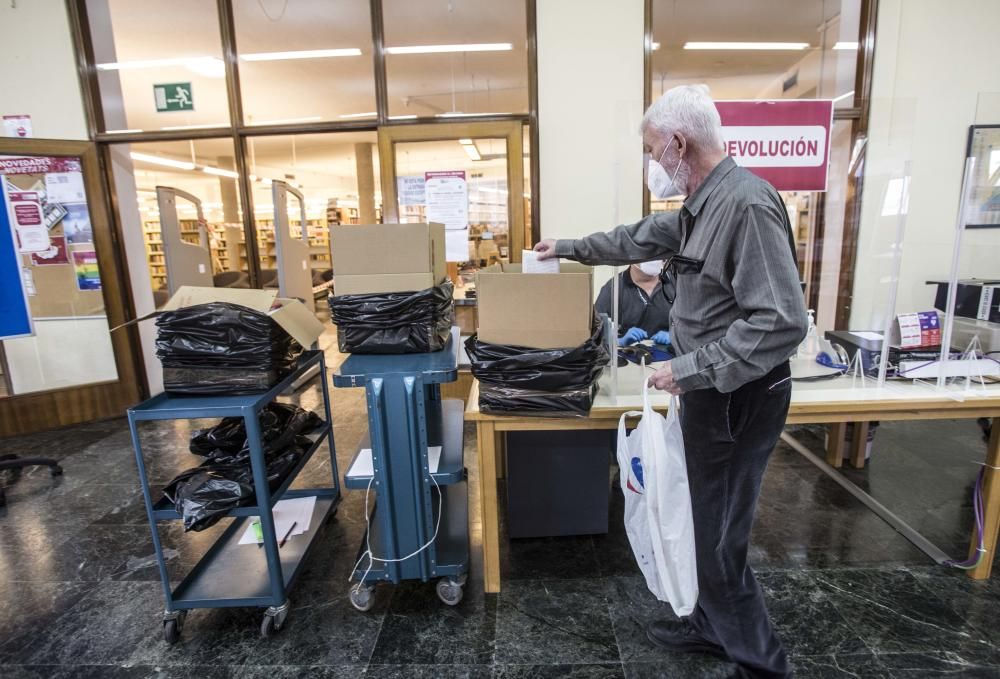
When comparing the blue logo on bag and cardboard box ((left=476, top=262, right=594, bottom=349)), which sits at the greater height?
cardboard box ((left=476, top=262, right=594, bottom=349))

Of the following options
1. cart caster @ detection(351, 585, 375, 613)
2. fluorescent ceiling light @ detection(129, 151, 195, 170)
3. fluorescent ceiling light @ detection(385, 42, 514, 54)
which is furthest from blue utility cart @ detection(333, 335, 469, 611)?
fluorescent ceiling light @ detection(129, 151, 195, 170)

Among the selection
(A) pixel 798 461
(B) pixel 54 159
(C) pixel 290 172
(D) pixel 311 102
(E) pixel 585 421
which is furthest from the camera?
(C) pixel 290 172

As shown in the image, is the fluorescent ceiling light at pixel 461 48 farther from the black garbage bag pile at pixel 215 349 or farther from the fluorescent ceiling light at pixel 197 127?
the black garbage bag pile at pixel 215 349

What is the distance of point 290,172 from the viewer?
12141mm

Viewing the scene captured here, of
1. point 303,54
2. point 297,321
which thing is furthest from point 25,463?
point 303,54

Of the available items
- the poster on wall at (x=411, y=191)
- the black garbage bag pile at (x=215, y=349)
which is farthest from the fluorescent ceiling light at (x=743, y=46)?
the black garbage bag pile at (x=215, y=349)

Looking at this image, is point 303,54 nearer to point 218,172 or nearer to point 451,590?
point 451,590

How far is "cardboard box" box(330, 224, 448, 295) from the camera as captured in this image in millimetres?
1703

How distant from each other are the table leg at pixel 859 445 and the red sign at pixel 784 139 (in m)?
1.37

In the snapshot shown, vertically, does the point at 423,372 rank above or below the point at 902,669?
above

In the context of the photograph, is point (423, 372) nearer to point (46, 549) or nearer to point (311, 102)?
point (46, 549)

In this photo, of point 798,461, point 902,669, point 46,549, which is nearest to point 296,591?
point 46,549

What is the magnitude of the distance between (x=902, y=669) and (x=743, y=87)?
4.63 meters

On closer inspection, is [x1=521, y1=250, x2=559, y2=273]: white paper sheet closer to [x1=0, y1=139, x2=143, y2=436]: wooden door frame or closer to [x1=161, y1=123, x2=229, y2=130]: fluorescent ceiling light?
[x1=161, y1=123, x2=229, y2=130]: fluorescent ceiling light
